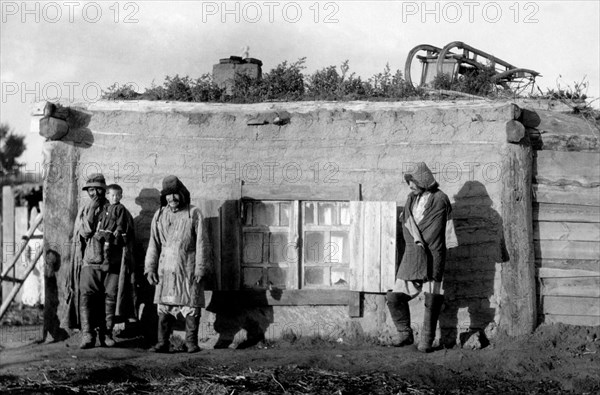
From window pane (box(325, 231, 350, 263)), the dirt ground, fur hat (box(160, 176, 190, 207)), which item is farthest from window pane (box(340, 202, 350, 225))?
fur hat (box(160, 176, 190, 207))

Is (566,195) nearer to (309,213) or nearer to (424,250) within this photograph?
(424,250)

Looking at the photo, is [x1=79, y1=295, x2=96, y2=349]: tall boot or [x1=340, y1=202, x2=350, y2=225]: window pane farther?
[x1=340, y1=202, x2=350, y2=225]: window pane

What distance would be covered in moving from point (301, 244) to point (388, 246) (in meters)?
0.99

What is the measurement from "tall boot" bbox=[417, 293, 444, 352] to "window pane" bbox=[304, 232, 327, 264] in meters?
1.44

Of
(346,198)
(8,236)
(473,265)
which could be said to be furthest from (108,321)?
(8,236)

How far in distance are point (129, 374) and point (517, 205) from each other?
14.2ft

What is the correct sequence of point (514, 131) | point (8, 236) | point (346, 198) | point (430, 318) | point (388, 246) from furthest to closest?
1. point (8, 236)
2. point (346, 198)
3. point (388, 246)
4. point (514, 131)
5. point (430, 318)

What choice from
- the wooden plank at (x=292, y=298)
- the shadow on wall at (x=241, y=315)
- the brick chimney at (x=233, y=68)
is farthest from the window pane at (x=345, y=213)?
the brick chimney at (x=233, y=68)

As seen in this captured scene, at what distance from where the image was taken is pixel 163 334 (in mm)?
10148

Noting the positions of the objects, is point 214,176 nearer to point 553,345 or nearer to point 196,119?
point 196,119

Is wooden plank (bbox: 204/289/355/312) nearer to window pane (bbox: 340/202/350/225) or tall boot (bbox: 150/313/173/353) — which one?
tall boot (bbox: 150/313/173/353)

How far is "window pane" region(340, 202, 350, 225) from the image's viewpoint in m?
10.9

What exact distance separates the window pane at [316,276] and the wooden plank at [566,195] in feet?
7.84

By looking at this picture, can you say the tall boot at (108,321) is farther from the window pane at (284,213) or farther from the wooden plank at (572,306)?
the wooden plank at (572,306)
